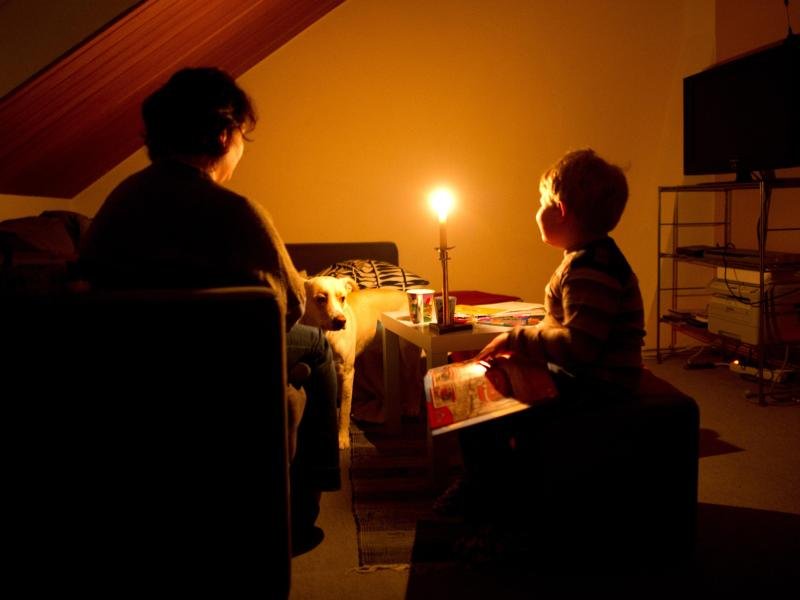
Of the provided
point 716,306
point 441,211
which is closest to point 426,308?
point 441,211

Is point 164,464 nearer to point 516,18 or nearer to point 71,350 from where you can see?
point 71,350

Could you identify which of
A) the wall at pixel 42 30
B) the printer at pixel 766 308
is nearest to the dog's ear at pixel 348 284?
the wall at pixel 42 30

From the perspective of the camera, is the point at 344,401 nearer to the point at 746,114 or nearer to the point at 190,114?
the point at 190,114

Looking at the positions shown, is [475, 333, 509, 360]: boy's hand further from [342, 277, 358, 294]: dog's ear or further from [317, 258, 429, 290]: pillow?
[317, 258, 429, 290]: pillow

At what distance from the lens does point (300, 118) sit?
4.14 metres

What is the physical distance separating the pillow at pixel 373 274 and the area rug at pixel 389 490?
0.87 meters

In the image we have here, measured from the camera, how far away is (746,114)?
3424 millimetres

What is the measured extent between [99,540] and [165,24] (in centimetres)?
174

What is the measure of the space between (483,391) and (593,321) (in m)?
0.30

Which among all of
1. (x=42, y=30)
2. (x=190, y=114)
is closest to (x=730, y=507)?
(x=190, y=114)

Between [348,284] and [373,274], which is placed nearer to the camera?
[348,284]

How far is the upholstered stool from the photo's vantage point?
1.68 metres

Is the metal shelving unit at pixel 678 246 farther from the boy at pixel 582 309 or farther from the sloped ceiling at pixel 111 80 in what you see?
the sloped ceiling at pixel 111 80

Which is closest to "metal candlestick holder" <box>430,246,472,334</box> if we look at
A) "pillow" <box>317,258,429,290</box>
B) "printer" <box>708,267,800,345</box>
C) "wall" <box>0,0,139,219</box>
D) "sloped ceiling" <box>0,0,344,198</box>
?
"sloped ceiling" <box>0,0,344,198</box>
